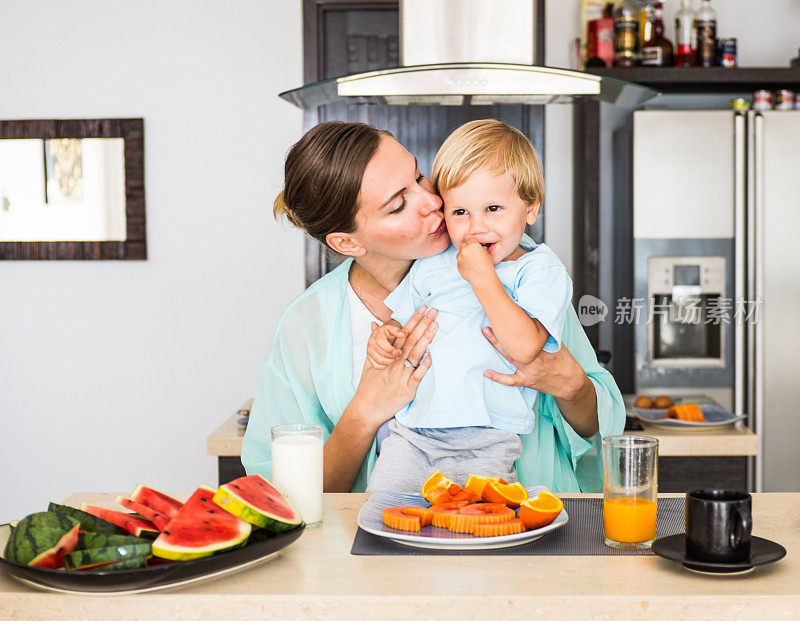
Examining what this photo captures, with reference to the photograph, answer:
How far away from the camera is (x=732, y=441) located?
2.66m

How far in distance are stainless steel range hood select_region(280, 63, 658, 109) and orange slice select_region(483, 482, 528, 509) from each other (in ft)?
2.98

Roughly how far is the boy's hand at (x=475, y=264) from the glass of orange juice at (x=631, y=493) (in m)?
0.49

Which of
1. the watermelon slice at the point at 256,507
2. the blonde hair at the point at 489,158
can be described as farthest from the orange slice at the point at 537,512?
the blonde hair at the point at 489,158

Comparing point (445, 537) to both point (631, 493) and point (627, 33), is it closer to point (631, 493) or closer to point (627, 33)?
→ point (631, 493)

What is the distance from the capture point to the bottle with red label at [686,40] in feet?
12.2

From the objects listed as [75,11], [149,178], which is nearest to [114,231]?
[149,178]

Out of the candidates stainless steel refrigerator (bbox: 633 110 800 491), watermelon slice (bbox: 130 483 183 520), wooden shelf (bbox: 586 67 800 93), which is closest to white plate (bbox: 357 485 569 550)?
watermelon slice (bbox: 130 483 183 520)

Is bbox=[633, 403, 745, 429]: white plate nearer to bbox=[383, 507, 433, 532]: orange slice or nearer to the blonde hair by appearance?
the blonde hair

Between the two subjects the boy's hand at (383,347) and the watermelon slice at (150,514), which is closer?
the watermelon slice at (150,514)

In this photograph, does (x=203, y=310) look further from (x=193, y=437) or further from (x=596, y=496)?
(x=596, y=496)

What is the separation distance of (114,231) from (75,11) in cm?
108

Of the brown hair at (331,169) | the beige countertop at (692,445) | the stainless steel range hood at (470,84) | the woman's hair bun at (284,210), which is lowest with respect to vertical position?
the beige countertop at (692,445)

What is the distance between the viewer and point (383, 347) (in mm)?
1731

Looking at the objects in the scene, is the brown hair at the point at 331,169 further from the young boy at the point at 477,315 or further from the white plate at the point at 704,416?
the white plate at the point at 704,416
